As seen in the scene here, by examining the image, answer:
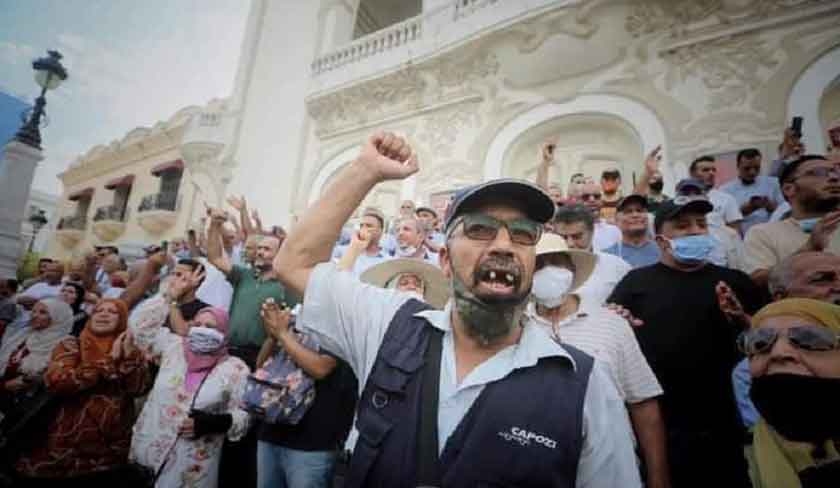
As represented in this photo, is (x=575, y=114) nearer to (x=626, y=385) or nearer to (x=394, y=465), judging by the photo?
(x=626, y=385)

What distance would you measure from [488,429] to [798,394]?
1.29 meters

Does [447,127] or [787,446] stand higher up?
[447,127]

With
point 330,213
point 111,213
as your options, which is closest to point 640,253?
point 330,213

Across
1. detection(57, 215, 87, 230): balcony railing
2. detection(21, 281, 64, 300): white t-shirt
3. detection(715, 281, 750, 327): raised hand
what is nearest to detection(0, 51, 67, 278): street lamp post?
detection(21, 281, 64, 300): white t-shirt

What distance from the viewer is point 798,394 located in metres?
1.48

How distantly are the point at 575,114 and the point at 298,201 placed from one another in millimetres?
6963

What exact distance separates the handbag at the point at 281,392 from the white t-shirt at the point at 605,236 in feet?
9.81

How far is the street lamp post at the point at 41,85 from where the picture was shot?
310 inches

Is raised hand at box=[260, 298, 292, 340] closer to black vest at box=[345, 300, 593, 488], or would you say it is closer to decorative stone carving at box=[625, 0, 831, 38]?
black vest at box=[345, 300, 593, 488]

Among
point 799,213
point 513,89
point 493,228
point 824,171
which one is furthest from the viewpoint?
point 513,89

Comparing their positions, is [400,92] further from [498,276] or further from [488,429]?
[488,429]

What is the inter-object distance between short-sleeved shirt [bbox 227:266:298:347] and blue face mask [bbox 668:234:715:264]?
2972 millimetres

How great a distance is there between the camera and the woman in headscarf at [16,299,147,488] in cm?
247

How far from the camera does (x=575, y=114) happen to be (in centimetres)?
755
